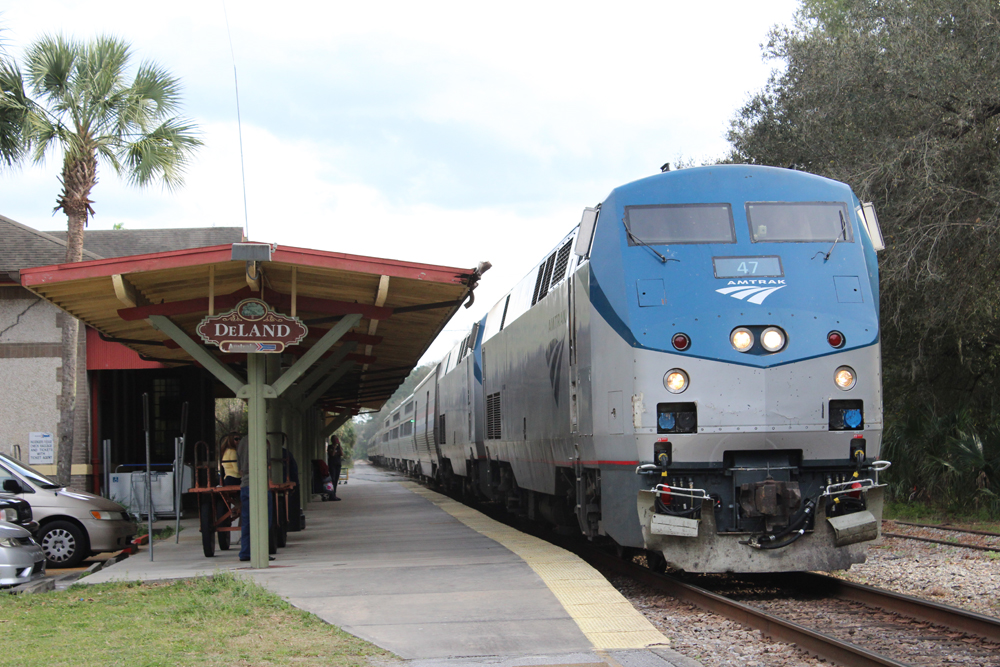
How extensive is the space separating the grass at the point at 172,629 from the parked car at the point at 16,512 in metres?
2.16

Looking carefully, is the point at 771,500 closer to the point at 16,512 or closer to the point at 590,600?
the point at 590,600

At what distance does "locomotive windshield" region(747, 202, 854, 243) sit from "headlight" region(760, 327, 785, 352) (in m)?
1.01

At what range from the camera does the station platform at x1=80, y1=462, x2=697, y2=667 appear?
654 centimetres

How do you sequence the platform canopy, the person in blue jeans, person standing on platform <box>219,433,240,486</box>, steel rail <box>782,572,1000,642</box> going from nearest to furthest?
steel rail <box>782,572,1000,642</box> < the platform canopy < the person in blue jeans < person standing on platform <box>219,433,240,486</box>

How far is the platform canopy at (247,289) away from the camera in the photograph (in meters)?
10.4

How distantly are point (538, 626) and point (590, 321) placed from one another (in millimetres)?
3147

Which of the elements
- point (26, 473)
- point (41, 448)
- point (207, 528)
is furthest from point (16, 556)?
point (41, 448)

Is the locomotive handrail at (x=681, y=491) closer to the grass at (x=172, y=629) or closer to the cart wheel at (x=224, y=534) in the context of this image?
the grass at (x=172, y=629)

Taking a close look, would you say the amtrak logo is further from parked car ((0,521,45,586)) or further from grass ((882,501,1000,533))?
grass ((882,501,1000,533))

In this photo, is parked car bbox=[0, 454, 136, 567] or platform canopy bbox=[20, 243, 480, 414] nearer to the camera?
platform canopy bbox=[20, 243, 480, 414]

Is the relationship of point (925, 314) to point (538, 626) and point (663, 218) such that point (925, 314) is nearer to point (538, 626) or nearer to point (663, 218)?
point (663, 218)

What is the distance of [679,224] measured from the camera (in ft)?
29.7

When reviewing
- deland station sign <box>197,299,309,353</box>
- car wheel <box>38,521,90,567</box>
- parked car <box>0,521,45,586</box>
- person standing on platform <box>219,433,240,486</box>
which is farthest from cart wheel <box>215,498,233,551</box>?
deland station sign <box>197,299,309,353</box>

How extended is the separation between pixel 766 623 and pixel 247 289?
756 cm
